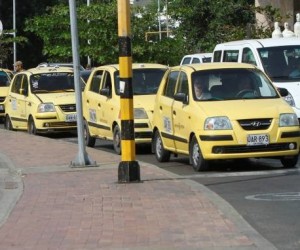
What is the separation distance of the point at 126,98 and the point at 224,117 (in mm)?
1928

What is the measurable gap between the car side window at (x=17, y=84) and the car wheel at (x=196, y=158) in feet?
33.0

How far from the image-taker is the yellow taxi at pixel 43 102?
21.2 m

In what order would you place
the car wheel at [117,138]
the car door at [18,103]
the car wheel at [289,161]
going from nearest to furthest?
the car wheel at [289,161] → the car wheel at [117,138] → the car door at [18,103]

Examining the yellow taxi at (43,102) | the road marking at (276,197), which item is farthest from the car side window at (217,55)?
the road marking at (276,197)

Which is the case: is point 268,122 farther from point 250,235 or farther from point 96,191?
point 250,235

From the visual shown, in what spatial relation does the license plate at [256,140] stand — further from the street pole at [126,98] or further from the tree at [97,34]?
the tree at [97,34]

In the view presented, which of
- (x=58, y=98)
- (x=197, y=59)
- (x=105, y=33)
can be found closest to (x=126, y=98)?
(x=58, y=98)

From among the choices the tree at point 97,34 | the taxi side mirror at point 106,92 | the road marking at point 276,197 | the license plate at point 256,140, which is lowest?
the road marking at point 276,197

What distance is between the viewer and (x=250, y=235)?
8547 mm

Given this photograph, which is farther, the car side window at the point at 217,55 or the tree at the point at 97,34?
the tree at the point at 97,34

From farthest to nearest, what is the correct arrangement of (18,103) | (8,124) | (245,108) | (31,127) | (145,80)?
(8,124) < (18,103) < (31,127) < (145,80) < (245,108)

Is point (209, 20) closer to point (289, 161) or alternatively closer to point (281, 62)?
point (281, 62)

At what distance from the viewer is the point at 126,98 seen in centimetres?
1209

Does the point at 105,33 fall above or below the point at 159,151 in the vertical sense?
above
